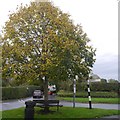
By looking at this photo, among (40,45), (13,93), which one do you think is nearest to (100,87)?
(13,93)

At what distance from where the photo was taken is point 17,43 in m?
15.3

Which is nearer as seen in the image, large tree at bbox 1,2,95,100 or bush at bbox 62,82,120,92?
large tree at bbox 1,2,95,100

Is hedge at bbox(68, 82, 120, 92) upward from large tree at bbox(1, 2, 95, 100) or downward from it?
downward

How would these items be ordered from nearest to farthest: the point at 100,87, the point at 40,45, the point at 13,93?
the point at 40,45 < the point at 13,93 < the point at 100,87

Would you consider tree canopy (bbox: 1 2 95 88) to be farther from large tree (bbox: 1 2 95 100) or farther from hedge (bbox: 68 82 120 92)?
hedge (bbox: 68 82 120 92)

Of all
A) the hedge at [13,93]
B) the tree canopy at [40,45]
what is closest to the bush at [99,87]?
the hedge at [13,93]

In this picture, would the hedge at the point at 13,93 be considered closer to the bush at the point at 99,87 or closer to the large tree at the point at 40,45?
the bush at the point at 99,87

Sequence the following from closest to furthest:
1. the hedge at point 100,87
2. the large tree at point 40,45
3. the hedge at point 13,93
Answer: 1. the large tree at point 40,45
2. the hedge at point 13,93
3. the hedge at point 100,87

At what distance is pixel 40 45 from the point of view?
50.2 ft

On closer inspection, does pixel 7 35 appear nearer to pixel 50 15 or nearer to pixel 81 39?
pixel 50 15

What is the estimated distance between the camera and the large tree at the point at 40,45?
48.5 ft

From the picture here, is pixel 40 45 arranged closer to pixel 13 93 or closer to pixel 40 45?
pixel 40 45

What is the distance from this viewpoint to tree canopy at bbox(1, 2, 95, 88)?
14.8 meters

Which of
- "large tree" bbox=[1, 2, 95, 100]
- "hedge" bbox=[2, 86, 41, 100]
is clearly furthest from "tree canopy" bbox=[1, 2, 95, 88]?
"hedge" bbox=[2, 86, 41, 100]
